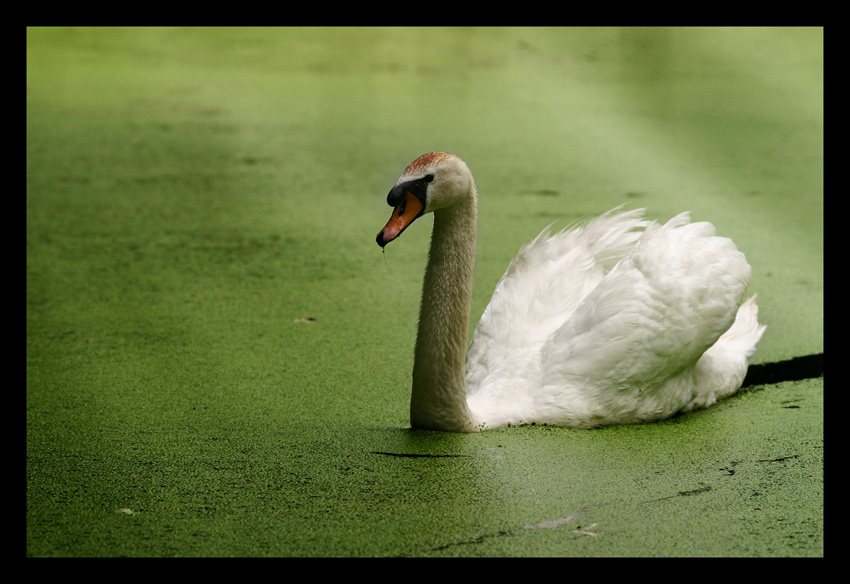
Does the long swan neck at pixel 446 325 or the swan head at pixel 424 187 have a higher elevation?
the swan head at pixel 424 187

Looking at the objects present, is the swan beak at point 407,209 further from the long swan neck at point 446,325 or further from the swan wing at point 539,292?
the swan wing at point 539,292

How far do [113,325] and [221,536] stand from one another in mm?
1559

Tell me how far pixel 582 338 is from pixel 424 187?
0.60m

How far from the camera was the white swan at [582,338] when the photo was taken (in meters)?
2.41

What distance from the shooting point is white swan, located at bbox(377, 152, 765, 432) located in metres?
2.41

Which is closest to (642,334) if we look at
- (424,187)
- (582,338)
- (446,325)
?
(582,338)

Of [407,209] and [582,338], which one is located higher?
[407,209]

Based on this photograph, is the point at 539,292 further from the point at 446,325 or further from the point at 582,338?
the point at 446,325

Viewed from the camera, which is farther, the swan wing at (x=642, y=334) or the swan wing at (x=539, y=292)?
the swan wing at (x=539, y=292)

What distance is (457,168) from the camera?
2.33 metres

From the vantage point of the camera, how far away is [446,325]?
2.43 m

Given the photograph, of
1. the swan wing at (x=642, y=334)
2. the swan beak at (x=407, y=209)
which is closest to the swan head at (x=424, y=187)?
the swan beak at (x=407, y=209)

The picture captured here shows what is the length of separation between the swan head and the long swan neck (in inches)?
3.2

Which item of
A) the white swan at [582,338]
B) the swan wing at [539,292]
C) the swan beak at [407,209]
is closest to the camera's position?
the swan beak at [407,209]
